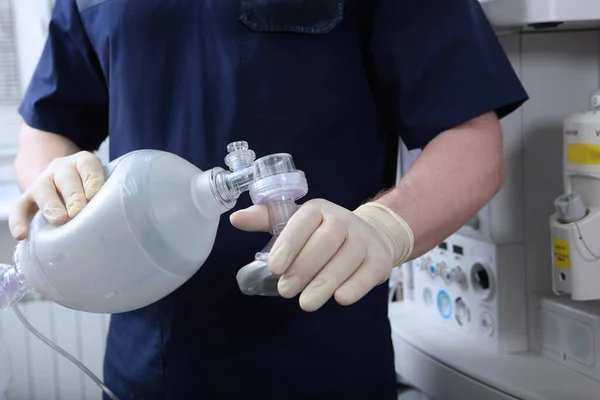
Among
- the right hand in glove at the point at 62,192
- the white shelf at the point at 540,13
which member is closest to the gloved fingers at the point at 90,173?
the right hand in glove at the point at 62,192

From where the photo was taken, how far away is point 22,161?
1.05 metres

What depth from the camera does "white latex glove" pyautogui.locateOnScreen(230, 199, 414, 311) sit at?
57cm

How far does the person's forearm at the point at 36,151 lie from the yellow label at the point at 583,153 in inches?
29.4

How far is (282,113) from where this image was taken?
→ 2.98ft

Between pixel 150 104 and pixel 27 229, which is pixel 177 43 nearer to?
pixel 150 104

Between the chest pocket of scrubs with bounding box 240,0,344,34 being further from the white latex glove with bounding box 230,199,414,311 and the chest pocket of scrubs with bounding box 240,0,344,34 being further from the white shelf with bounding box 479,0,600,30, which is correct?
the white latex glove with bounding box 230,199,414,311

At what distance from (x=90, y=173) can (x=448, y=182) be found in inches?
15.4

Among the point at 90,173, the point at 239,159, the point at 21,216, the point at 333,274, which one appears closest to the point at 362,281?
the point at 333,274

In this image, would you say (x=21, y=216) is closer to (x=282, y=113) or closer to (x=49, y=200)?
(x=49, y=200)

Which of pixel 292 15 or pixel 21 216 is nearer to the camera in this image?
pixel 21 216

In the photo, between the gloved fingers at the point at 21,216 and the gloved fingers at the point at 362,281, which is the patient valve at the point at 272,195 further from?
the gloved fingers at the point at 21,216

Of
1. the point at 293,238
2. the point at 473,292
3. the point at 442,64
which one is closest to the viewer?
the point at 293,238

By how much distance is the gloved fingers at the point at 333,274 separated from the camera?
567 millimetres

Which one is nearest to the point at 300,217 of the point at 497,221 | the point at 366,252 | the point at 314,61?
the point at 366,252
